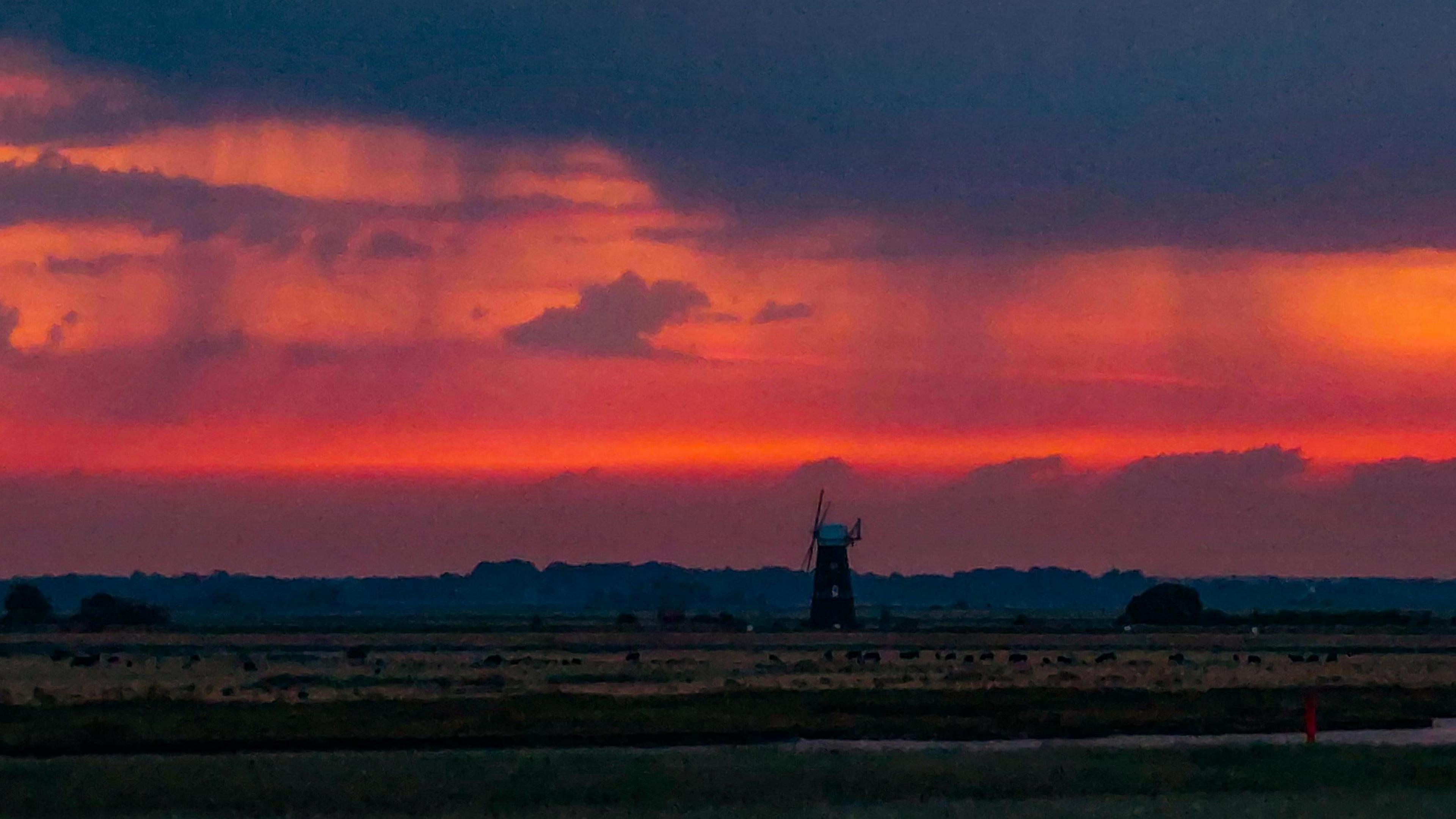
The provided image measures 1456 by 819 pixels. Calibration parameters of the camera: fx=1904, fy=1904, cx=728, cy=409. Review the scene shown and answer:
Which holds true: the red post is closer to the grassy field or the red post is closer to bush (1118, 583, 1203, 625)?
the grassy field

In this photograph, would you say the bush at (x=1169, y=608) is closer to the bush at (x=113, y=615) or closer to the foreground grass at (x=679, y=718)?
the bush at (x=113, y=615)

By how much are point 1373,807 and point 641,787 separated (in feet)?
43.2

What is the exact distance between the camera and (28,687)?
73.2 m

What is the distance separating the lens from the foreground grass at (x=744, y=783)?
32531 mm

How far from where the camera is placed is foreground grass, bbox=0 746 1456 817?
32531mm

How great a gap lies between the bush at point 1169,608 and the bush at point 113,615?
94.3m

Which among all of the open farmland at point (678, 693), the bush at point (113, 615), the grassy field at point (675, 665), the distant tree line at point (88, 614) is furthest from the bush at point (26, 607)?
the open farmland at point (678, 693)

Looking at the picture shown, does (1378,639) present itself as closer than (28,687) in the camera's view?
No

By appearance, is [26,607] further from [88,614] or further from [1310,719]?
[1310,719]

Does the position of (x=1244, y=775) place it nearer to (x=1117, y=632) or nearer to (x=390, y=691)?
(x=390, y=691)

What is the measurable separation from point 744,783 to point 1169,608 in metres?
147

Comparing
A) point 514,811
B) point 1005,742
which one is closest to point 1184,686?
point 1005,742

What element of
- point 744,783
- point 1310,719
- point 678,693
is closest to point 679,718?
point 678,693

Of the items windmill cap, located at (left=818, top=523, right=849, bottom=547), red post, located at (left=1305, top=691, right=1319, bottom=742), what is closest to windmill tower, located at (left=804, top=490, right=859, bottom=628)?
windmill cap, located at (left=818, top=523, right=849, bottom=547)
